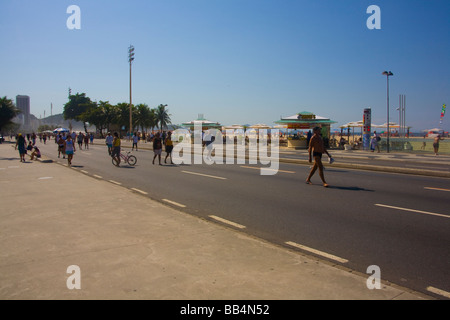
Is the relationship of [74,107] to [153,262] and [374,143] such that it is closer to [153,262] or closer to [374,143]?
[374,143]

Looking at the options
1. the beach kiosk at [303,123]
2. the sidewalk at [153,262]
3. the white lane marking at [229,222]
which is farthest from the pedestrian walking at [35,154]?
the beach kiosk at [303,123]

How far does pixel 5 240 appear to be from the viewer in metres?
5.31

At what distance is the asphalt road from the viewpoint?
484 centimetres

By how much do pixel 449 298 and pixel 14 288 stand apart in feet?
15.6

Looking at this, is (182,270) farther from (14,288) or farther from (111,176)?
(111,176)

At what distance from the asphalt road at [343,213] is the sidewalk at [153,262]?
25.5 inches

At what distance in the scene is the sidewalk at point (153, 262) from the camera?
362 cm

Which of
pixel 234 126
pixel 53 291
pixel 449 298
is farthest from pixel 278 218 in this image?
pixel 234 126

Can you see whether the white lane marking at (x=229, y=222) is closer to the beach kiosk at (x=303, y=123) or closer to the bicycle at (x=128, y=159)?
the bicycle at (x=128, y=159)

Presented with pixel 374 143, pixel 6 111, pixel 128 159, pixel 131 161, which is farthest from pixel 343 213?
pixel 6 111

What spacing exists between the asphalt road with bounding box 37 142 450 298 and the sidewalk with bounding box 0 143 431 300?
647 mm

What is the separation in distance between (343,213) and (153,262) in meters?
4.77

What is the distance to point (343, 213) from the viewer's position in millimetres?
7551

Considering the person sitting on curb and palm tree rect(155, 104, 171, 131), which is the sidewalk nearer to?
the person sitting on curb
